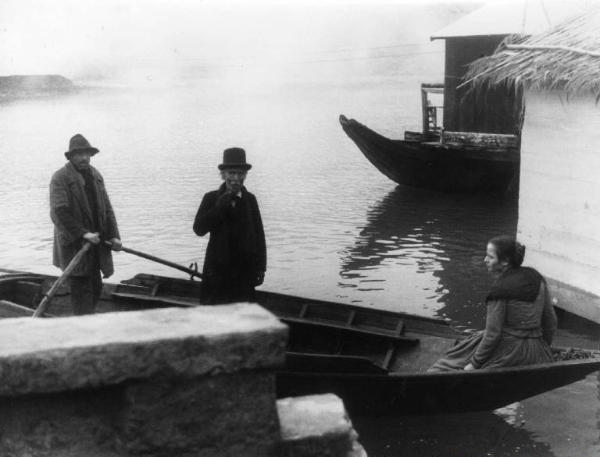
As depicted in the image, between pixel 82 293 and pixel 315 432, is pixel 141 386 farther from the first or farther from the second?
pixel 82 293

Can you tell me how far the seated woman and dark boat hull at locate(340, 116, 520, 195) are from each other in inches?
482

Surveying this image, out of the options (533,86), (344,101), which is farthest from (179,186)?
(344,101)

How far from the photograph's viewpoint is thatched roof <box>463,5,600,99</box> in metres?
7.95

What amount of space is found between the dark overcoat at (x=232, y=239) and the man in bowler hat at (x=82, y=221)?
1008mm

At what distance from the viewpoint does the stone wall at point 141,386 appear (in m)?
2.29

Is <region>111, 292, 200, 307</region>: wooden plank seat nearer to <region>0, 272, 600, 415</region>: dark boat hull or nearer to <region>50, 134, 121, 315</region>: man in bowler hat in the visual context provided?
<region>0, 272, 600, 415</region>: dark boat hull

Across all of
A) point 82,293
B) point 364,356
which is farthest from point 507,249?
point 82,293

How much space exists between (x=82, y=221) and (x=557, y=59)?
508 centimetres

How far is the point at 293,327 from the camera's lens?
7.48 m

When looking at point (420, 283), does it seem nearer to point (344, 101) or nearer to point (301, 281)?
point (301, 281)

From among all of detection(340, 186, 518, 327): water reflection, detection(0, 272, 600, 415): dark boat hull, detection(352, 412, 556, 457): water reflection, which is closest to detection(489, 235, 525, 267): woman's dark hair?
detection(0, 272, 600, 415): dark boat hull

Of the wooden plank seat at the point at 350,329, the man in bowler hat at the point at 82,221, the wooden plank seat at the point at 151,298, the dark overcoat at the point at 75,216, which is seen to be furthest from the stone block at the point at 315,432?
the wooden plank seat at the point at 151,298

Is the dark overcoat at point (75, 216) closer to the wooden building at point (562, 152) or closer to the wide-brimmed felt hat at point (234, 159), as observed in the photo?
the wide-brimmed felt hat at point (234, 159)

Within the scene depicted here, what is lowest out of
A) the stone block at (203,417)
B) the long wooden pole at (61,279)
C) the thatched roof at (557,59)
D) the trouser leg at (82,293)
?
the trouser leg at (82,293)
